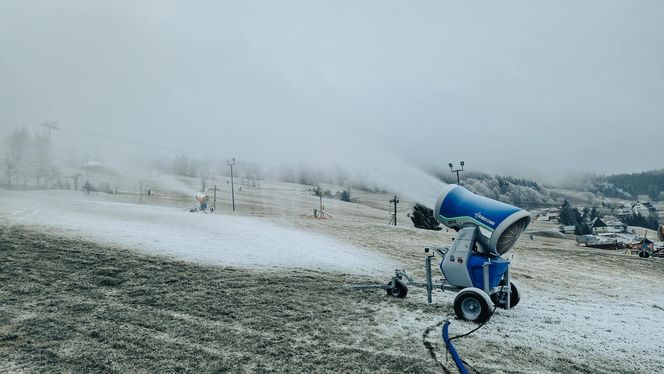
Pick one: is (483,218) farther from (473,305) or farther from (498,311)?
(498,311)

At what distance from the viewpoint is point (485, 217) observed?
8.58 m

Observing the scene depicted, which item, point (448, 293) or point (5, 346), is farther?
point (448, 293)

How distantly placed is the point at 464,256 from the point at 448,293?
7.95ft

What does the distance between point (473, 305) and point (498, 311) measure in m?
1.42

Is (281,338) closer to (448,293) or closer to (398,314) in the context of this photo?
(398,314)

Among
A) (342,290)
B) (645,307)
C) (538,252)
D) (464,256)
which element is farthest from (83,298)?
(538,252)

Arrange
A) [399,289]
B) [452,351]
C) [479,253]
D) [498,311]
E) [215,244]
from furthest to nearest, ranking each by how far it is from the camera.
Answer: [215,244]
[399,289]
[498,311]
[479,253]
[452,351]

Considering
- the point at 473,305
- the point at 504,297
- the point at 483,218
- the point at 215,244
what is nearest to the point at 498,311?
→ the point at 504,297

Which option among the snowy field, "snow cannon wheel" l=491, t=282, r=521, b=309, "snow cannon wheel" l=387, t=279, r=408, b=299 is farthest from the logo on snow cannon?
"snow cannon wheel" l=387, t=279, r=408, b=299

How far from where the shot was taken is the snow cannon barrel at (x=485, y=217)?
8.31m

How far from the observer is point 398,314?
27.7 ft

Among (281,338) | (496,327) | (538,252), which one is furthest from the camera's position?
(538,252)

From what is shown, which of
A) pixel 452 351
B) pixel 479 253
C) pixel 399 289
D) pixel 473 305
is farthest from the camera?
pixel 399 289

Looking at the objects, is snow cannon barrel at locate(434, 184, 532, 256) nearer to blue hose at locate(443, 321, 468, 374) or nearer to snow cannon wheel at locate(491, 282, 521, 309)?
snow cannon wheel at locate(491, 282, 521, 309)
